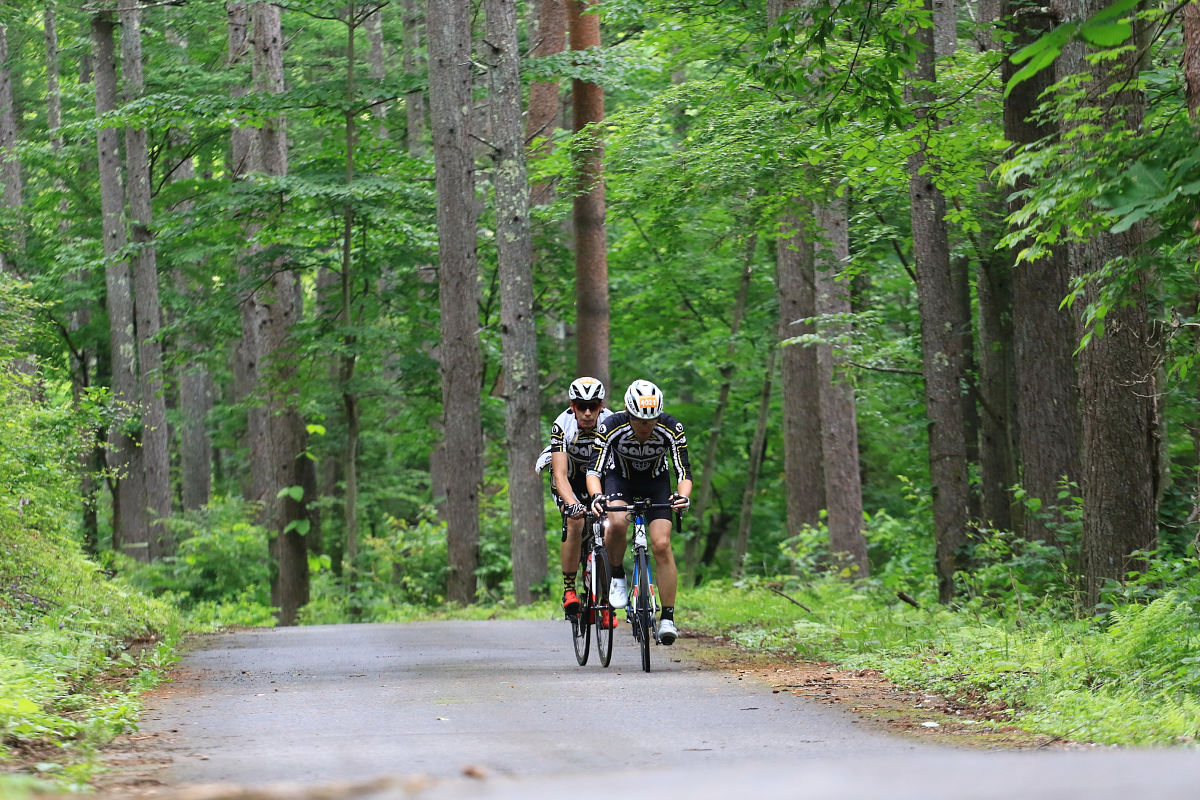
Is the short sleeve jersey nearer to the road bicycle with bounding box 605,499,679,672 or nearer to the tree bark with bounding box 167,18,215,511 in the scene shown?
the road bicycle with bounding box 605,499,679,672

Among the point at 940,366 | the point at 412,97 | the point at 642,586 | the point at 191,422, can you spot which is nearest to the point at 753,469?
the point at 412,97

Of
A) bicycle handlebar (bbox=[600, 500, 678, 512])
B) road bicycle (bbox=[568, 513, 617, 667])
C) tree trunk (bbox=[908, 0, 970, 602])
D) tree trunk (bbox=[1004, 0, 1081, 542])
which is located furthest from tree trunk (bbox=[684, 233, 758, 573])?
bicycle handlebar (bbox=[600, 500, 678, 512])

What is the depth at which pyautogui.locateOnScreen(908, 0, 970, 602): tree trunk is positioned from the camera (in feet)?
49.4

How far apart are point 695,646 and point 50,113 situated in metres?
31.0

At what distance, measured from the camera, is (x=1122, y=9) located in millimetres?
5676

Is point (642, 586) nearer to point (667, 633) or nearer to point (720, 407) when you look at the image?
point (667, 633)

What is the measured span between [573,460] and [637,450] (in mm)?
1137

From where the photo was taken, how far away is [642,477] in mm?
11273

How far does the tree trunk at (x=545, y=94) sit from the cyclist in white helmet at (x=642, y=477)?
1515 cm

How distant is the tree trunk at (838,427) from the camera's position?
66.7 ft

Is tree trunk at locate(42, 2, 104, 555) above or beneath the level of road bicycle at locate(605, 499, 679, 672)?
above

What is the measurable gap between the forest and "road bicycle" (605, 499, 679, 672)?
3122mm

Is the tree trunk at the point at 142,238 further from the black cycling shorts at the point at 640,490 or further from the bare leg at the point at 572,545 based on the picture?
the black cycling shorts at the point at 640,490

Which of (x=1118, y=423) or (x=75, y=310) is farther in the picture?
(x=75, y=310)
